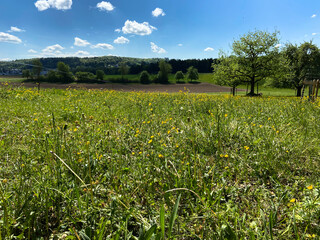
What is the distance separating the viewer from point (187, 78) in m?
91.6

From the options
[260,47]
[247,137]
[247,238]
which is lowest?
[247,238]

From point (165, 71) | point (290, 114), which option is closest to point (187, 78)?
point (165, 71)

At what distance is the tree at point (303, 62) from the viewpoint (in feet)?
96.8

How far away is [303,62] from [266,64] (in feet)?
28.5

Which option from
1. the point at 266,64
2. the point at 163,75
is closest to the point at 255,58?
the point at 266,64

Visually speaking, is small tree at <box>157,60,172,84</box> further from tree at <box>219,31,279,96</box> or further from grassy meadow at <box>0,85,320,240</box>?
grassy meadow at <box>0,85,320,240</box>

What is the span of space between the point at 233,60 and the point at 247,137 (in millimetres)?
29648

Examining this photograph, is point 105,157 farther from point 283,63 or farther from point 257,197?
point 283,63

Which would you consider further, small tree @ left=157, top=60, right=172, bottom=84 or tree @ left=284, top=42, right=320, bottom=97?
small tree @ left=157, top=60, right=172, bottom=84

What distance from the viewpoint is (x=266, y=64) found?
27859mm

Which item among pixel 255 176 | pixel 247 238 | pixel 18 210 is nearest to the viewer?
pixel 247 238

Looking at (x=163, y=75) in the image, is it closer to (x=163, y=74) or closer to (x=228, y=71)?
(x=163, y=74)

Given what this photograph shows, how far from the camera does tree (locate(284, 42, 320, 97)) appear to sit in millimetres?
29516

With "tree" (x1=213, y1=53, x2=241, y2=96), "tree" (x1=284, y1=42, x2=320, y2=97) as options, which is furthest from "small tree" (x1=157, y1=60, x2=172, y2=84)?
"tree" (x1=284, y1=42, x2=320, y2=97)
